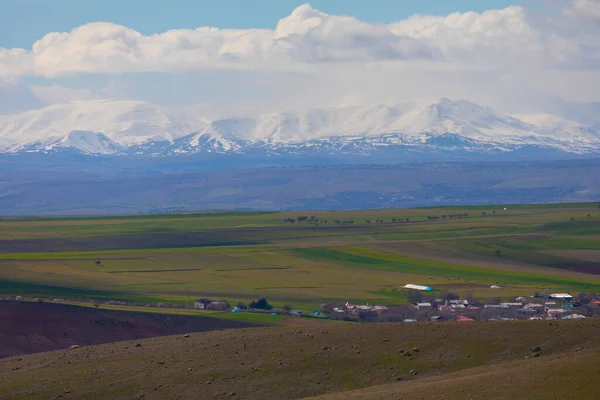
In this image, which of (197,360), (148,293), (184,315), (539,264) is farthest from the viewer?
(539,264)

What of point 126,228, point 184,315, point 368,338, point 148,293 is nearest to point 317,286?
point 148,293

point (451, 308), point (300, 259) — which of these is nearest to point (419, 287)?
point (451, 308)

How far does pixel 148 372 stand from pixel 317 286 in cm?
6296

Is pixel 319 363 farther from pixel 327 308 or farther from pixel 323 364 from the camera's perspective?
pixel 327 308

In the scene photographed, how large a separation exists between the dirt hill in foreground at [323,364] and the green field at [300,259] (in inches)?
1769

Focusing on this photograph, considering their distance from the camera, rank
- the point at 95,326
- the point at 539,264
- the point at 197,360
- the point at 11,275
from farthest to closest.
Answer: the point at 539,264, the point at 11,275, the point at 95,326, the point at 197,360

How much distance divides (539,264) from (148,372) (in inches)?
3493

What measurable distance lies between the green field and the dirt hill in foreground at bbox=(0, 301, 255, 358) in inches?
532

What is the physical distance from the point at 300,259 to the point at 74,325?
57.4m

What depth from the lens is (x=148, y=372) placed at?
158ft

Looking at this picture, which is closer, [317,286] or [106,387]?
[106,387]

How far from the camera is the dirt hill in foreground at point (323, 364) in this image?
4369 cm

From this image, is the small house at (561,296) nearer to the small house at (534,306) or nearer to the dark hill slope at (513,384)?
the small house at (534,306)

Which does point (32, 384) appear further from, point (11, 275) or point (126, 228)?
point (126, 228)
